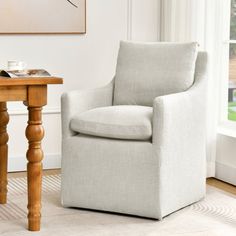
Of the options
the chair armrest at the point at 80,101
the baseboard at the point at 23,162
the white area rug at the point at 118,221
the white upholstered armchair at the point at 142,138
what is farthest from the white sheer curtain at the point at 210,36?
the baseboard at the point at 23,162

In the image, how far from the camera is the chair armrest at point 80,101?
3.71 m

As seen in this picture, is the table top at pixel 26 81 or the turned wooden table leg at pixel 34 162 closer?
the table top at pixel 26 81

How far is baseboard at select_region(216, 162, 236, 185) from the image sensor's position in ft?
14.3

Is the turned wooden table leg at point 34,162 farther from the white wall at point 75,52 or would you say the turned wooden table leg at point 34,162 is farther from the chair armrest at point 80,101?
the white wall at point 75,52

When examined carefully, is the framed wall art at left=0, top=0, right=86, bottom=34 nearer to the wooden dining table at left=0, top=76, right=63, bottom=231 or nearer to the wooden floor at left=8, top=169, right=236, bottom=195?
the wooden floor at left=8, top=169, right=236, bottom=195

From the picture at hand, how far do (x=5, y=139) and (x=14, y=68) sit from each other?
0.50 metres

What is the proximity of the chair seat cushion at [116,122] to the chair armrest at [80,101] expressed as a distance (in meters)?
0.04

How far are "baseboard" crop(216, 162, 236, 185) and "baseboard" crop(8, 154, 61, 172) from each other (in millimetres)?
1202

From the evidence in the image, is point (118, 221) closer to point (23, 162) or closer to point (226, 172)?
point (226, 172)

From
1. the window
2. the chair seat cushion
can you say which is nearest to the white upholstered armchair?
the chair seat cushion

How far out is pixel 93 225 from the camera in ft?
11.1

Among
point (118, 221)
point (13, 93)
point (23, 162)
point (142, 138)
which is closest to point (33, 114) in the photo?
point (13, 93)

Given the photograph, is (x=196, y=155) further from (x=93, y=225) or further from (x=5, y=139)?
(x=5, y=139)

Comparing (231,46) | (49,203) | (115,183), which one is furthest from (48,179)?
(231,46)
